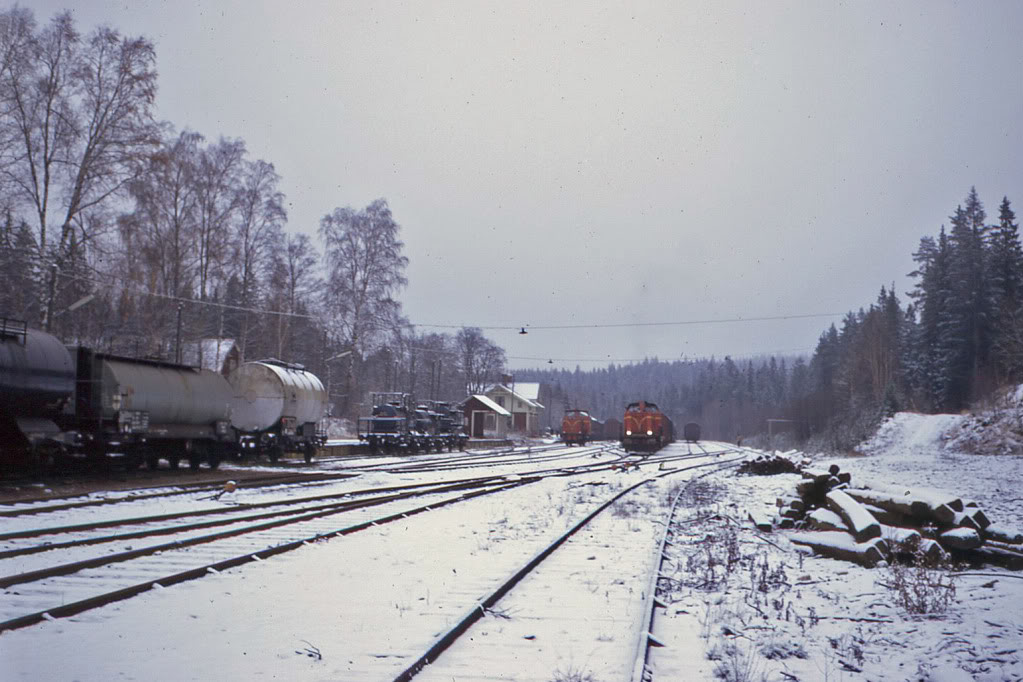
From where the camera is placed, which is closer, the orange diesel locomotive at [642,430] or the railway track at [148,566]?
the railway track at [148,566]

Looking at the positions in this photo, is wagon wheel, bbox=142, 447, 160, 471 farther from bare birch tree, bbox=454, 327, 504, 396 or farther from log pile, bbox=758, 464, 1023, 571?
bare birch tree, bbox=454, 327, 504, 396

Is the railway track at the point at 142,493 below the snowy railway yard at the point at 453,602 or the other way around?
below

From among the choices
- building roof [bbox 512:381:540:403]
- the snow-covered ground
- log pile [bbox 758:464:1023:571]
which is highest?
building roof [bbox 512:381:540:403]

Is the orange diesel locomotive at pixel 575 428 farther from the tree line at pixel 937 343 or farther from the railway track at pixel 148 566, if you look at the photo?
the railway track at pixel 148 566

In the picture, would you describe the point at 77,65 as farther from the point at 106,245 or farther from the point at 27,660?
the point at 27,660

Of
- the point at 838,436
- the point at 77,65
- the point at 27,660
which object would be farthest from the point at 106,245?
the point at 838,436

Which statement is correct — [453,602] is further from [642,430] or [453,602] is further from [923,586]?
[642,430]

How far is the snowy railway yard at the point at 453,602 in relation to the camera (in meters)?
4.84

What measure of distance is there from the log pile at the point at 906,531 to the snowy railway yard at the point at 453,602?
27 centimetres

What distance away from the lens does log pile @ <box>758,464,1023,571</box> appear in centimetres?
802

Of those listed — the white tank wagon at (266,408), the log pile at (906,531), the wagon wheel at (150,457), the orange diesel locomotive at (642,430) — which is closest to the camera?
the log pile at (906,531)

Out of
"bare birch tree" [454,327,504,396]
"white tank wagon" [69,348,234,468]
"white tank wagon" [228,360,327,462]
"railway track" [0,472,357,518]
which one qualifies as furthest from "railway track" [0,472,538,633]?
"bare birch tree" [454,327,504,396]

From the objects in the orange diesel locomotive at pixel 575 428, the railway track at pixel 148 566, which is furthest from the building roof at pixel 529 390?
the railway track at pixel 148 566

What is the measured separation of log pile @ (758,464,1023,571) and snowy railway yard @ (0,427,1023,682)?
27 centimetres
